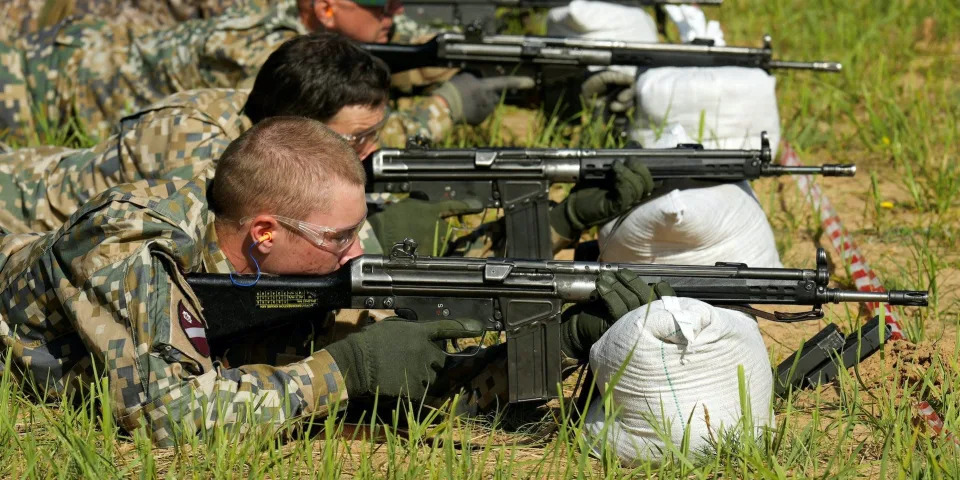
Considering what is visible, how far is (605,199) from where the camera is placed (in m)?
4.77

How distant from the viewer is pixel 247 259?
138 inches

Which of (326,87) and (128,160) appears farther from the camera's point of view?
(128,160)

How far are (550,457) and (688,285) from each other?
0.69 metres

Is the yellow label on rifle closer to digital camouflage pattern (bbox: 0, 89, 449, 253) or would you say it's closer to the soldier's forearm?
the soldier's forearm

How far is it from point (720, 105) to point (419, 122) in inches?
63.6

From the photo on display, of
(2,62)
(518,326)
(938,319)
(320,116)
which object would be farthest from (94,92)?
(938,319)

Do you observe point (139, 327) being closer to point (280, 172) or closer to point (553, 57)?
point (280, 172)

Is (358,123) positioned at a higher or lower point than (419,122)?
higher

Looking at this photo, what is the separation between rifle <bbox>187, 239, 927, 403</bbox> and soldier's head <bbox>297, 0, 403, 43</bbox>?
2.89 metres

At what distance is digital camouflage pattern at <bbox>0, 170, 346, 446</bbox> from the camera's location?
3.12m

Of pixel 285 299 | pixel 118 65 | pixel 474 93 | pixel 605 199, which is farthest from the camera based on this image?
pixel 474 93

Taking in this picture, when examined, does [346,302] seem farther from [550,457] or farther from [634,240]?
[634,240]

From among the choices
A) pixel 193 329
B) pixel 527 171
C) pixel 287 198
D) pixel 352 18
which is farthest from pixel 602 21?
pixel 193 329

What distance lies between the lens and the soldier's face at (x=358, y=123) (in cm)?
444
